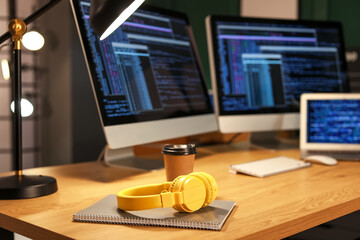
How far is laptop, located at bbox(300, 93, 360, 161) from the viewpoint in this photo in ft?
4.90

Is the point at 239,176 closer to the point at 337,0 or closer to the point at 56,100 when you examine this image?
the point at 337,0

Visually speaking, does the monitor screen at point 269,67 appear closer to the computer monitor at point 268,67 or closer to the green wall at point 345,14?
the computer monitor at point 268,67

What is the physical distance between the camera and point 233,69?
160 centimetres

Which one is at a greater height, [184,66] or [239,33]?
[239,33]

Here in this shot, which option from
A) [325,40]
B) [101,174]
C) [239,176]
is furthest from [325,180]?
[325,40]

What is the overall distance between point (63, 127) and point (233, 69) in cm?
262

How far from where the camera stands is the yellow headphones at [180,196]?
0.70 meters

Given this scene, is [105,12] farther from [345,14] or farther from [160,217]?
[345,14]

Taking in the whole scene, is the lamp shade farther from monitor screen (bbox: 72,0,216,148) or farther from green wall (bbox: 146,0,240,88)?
green wall (bbox: 146,0,240,88)

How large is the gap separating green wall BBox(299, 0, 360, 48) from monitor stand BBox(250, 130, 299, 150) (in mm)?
858

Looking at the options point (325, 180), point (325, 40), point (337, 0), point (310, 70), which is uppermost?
point (337, 0)

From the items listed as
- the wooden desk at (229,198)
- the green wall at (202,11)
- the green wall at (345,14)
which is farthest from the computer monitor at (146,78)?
the green wall at (202,11)

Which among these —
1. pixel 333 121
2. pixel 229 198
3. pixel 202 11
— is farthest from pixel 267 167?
pixel 202 11

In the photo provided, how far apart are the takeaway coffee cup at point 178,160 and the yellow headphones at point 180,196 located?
0.47 ft
